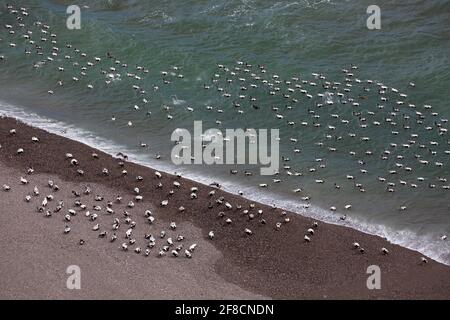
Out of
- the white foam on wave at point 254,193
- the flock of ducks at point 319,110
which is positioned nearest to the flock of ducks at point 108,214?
the flock of ducks at point 319,110

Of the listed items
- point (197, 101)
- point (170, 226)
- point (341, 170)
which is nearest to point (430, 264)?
point (341, 170)

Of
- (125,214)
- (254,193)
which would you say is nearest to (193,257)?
(125,214)

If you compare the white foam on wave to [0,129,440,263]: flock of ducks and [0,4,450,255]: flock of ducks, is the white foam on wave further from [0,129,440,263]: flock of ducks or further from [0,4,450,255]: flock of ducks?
[0,129,440,263]: flock of ducks

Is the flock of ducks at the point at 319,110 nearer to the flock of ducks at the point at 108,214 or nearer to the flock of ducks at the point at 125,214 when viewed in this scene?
the flock of ducks at the point at 125,214

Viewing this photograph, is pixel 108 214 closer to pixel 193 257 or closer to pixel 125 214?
pixel 125 214

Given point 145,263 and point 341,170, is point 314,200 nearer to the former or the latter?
point 341,170

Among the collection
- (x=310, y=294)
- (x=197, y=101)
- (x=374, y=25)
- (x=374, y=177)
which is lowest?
(x=310, y=294)

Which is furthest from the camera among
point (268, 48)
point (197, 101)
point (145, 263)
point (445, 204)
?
point (268, 48)
